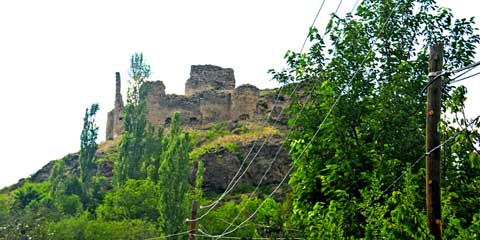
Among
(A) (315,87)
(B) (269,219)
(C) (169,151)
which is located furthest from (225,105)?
(A) (315,87)

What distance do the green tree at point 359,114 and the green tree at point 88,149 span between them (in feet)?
138

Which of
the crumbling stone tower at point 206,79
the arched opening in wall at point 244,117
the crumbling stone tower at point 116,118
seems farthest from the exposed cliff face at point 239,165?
the crumbling stone tower at point 206,79

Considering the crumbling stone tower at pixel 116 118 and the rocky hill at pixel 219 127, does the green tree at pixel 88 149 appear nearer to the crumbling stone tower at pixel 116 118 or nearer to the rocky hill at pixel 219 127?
the rocky hill at pixel 219 127

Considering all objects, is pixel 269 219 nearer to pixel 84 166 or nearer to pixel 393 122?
pixel 393 122

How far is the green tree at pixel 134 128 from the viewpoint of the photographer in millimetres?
49500

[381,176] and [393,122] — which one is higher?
[393,122]

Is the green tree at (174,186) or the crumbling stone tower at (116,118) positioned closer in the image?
the green tree at (174,186)

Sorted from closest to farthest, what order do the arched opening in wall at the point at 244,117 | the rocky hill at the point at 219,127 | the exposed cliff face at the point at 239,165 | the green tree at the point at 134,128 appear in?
the green tree at the point at 134,128 < the exposed cliff face at the point at 239,165 < the rocky hill at the point at 219,127 < the arched opening in wall at the point at 244,117

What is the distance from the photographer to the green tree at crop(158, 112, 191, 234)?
35.0 m

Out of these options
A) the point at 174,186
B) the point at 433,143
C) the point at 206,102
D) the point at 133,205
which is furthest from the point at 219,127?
the point at 433,143

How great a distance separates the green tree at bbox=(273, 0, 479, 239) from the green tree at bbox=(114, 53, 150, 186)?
123 ft

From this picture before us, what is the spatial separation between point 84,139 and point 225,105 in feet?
71.2

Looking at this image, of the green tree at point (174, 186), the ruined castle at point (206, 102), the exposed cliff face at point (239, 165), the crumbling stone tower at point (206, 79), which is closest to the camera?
the green tree at point (174, 186)

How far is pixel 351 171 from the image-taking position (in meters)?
10.3
